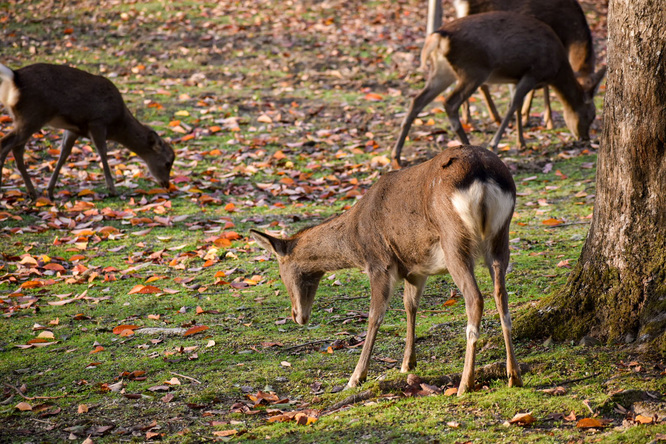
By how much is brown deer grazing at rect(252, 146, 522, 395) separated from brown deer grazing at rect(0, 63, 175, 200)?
5.22 metres

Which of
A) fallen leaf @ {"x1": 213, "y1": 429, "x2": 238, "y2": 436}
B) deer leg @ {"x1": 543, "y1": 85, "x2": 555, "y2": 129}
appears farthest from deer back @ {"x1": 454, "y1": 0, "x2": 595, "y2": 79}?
fallen leaf @ {"x1": 213, "y1": 429, "x2": 238, "y2": 436}

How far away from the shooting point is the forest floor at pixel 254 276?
4.19 meters

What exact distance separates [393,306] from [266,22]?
484 inches

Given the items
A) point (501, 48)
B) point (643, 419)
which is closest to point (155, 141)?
point (501, 48)

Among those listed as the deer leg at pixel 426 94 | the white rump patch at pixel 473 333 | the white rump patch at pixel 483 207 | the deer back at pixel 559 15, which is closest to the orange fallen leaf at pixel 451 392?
the white rump patch at pixel 473 333

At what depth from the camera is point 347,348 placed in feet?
17.9

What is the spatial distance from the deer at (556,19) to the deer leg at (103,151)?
5556 millimetres

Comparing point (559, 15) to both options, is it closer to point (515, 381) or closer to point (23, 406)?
point (515, 381)

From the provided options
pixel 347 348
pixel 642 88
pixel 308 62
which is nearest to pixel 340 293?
pixel 347 348

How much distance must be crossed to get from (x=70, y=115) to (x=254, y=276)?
4558 mm

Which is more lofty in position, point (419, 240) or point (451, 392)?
point (419, 240)

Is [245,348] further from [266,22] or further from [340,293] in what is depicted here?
[266,22]

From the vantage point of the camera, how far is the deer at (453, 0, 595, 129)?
11836 millimetres

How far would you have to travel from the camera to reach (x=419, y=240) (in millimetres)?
4754
